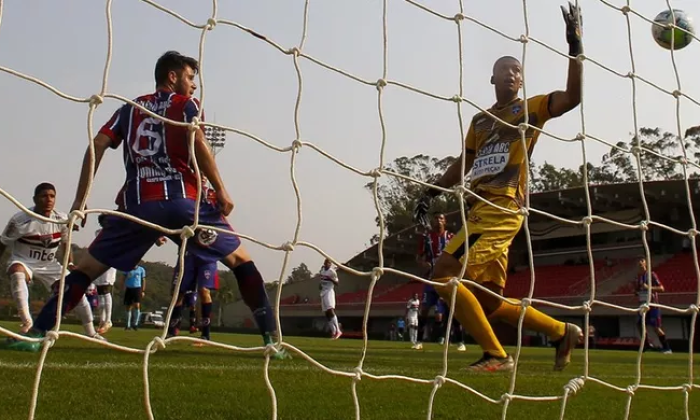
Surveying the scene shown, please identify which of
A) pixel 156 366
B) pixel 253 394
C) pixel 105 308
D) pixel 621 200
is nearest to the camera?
pixel 253 394

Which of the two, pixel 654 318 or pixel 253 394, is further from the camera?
pixel 654 318

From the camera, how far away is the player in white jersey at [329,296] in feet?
50.9

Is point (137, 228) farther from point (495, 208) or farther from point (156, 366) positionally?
point (495, 208)

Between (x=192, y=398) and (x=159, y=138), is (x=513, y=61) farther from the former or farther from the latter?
(x=192, y=398)

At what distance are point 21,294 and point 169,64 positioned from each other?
3.22 metres

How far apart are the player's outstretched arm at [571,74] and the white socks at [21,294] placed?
4.65 metres

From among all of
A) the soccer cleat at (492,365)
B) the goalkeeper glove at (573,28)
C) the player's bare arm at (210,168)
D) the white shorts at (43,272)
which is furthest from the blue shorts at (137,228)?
the white shorts at (43,272)

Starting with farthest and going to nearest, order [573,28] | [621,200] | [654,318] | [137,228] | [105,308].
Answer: [621,200]
[654,318]
[105,308]
[137,228]
[573,28]

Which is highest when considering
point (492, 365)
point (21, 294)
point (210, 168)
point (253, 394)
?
point (210, 168)

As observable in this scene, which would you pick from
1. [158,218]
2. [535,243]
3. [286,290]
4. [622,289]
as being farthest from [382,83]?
[286,290]

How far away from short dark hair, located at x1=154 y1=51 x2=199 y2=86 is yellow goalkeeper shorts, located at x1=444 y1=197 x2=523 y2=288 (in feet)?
6.08

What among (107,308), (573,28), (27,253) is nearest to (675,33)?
(573,28)

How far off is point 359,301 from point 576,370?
3250 centimetres

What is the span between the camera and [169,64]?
15.2 feet
